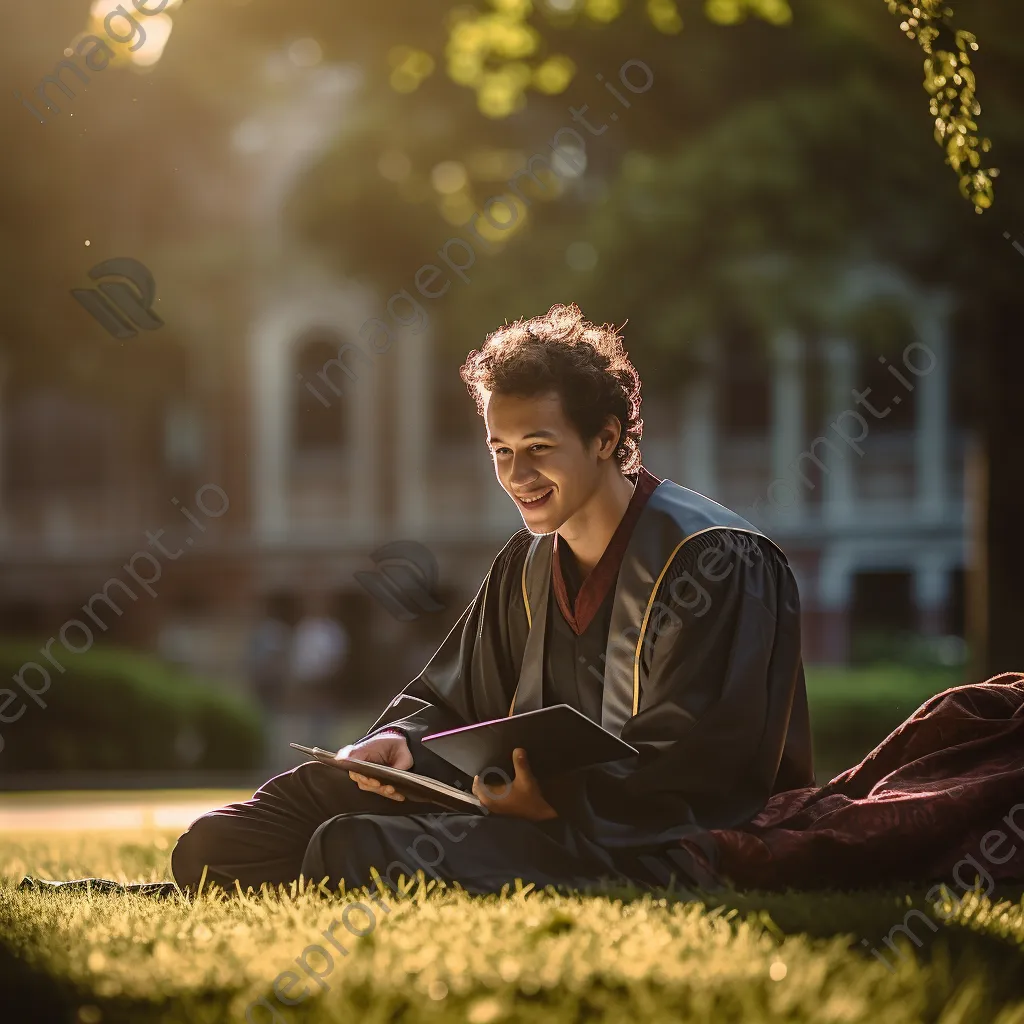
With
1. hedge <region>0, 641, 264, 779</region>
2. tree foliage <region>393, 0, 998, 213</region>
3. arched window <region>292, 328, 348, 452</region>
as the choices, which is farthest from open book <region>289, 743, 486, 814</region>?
arched window <region>292, 328, 348, 452</region>

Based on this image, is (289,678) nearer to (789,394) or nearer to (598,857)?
(789,394)

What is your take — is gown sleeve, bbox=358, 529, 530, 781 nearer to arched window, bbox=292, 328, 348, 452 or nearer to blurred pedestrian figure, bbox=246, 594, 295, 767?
blurred pedestrian figure, bbox=246, 594, 295, 767

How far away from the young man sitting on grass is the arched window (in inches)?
804

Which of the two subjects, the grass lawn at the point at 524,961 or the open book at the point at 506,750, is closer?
the grass lawn at the point at 524,961

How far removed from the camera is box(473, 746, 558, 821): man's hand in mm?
4145

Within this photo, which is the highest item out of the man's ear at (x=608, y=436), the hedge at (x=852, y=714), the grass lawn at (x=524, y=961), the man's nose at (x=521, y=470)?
the man's ear at (x=608, y=436)

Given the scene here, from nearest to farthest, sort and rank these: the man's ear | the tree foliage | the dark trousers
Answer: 1. the dark trousers
2. the man's ear
3. the tree foliage

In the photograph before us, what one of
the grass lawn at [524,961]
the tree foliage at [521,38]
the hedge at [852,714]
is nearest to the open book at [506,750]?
the grass lawn at [524,961]

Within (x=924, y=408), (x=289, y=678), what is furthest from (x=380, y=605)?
(x=924, y=408)

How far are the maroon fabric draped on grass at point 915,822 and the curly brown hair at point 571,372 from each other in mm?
1139

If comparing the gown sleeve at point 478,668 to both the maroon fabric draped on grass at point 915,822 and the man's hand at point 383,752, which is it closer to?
the man's hand at point 383,752

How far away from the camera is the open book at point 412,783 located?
4082 mm

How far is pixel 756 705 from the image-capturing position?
14.2 feet

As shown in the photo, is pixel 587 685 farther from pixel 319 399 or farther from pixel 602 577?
pixel 319 399
